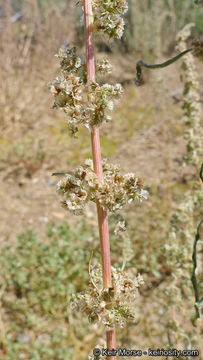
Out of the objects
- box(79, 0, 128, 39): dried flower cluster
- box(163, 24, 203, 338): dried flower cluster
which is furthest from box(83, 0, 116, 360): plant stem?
box(163, 24, 203, 338): dried flower cluster

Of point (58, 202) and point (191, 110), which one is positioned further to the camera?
point (58, 202)

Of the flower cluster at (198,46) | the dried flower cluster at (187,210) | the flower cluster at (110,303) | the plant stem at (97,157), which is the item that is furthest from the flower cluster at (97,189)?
the dried flower cluster at (187,210)

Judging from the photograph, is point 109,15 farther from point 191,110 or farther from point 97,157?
point 191,110

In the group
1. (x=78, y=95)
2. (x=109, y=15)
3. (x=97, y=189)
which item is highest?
(x=109, y=15)

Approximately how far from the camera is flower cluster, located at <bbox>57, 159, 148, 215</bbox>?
2.37 ft

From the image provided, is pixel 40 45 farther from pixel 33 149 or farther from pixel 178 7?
pixel 178 7

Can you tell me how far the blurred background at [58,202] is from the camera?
84.5 inches

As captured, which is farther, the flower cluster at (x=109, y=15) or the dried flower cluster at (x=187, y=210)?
the dried flower cluster at (x=187, y=210)

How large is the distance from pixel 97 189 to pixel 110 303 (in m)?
0.22

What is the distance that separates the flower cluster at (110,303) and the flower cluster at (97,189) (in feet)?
0.50

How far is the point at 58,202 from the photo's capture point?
2.91 meters

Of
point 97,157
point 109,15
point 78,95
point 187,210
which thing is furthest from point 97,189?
point 187,210

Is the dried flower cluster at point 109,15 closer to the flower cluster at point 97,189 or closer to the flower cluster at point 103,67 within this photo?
the flower cluster at point 103,67

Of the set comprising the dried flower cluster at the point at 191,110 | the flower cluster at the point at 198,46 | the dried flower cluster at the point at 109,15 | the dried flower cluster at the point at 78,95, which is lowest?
the dried flower cluster at the point at 78,95
